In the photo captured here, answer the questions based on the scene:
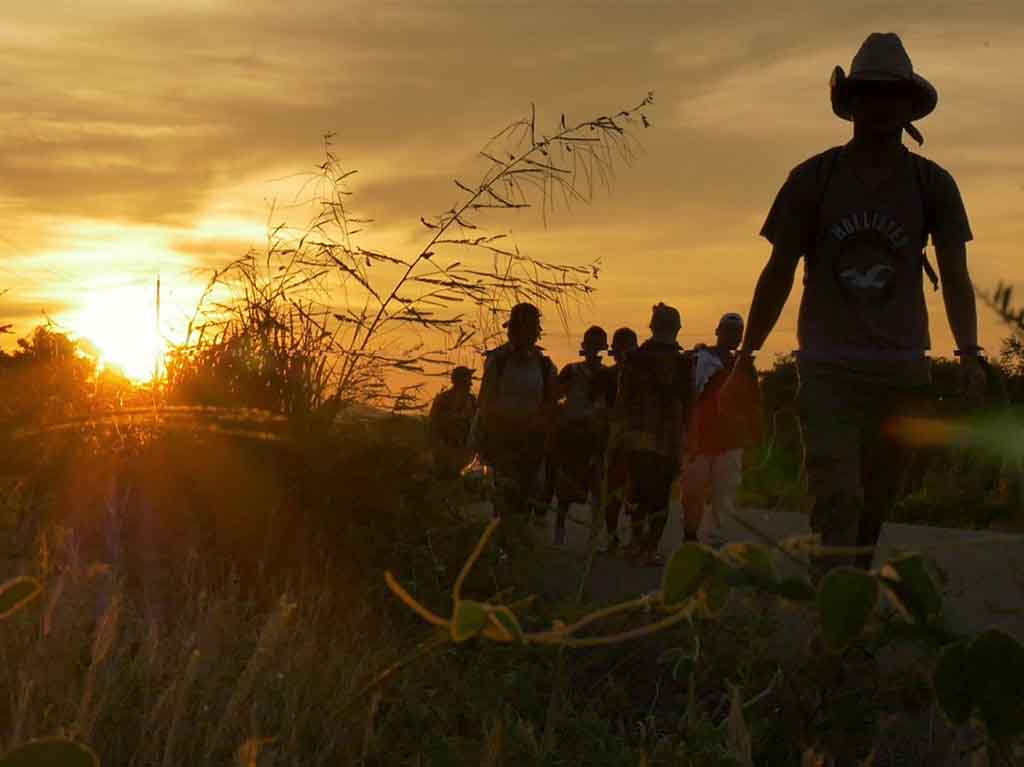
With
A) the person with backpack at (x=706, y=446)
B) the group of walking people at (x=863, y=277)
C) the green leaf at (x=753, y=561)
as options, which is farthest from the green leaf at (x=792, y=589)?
Answer: the person with backpack at (x=706, y=446)

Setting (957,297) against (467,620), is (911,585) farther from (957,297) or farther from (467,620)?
(957,297)

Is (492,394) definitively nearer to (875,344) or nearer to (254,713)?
(875,344)

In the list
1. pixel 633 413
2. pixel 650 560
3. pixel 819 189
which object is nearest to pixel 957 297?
pixel 819 189

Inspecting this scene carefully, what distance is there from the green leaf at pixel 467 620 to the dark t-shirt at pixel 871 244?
4648 mm

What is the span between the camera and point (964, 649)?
646 millimetres

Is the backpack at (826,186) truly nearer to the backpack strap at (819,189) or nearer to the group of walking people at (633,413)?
the backpack strap at (819,189)

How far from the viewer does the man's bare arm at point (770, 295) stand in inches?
212

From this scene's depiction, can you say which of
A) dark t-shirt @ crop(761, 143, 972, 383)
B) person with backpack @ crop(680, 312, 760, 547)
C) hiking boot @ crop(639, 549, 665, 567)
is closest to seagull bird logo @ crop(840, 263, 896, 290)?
dark t-shirt @ crop(761, 143, 972, 383)

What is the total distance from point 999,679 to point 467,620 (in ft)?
0.75

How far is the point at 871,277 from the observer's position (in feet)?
17.3

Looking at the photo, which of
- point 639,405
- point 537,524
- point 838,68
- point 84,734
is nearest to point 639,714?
point 537,524

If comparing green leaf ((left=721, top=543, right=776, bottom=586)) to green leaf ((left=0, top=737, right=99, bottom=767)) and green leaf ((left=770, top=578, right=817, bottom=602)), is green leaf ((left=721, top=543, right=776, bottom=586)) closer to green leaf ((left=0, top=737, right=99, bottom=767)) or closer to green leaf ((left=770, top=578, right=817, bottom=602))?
green leaf ((left=770, top=578, right=817, bottom=602))

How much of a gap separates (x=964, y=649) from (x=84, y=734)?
8.09 feet

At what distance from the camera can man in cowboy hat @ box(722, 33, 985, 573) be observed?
525cm
